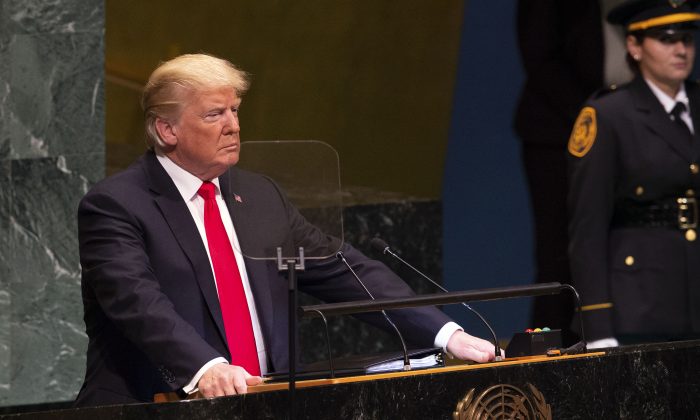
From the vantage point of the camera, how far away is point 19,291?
5.11m

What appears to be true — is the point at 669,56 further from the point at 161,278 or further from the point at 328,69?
the point at 161,278

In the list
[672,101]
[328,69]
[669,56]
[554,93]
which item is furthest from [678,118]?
[328,69]

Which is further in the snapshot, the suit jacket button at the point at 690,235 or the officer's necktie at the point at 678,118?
the officer's necktie at the point at 678,118

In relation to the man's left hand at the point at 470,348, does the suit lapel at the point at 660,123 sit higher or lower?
higher

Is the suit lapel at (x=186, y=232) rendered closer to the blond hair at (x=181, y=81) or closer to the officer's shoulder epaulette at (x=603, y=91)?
the blond hair at (x=181, y=81)

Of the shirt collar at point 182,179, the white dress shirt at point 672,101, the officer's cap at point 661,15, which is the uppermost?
the officer's cap at point 661,15

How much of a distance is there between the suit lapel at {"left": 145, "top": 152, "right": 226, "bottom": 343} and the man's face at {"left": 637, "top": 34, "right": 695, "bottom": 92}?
221 cm

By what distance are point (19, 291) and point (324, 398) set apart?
8.70 ft

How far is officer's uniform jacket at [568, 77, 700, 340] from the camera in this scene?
4.95 meters

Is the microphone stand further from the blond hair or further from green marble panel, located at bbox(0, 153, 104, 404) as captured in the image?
green marble panel, located at bbox(0, 153, 104, 404)

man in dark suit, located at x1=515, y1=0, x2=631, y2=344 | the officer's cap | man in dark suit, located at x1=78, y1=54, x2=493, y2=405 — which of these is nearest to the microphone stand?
man in dark suit, located at x1=78, y1=54, x2=493, y2=405

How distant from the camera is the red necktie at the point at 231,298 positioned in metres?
3.41

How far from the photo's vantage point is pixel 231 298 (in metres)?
3.44

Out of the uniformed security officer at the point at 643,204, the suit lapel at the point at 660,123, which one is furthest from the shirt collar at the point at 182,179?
the suit lapel at the point at 660,123
